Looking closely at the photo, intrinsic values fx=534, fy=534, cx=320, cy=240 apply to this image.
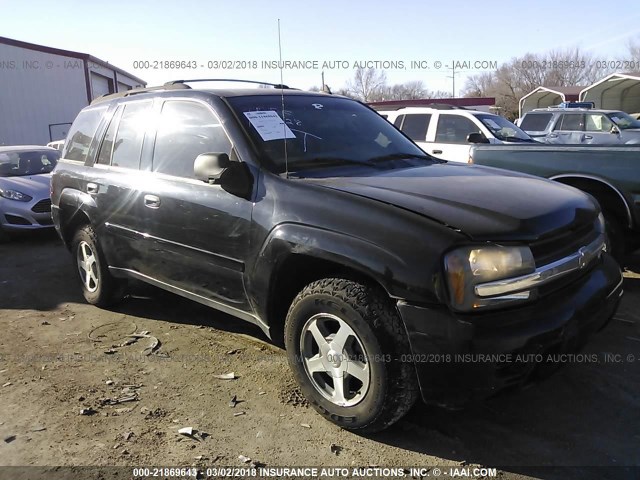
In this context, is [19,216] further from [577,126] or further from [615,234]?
[577,126]

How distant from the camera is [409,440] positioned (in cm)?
283

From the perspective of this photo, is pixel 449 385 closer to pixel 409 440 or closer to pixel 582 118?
pixel 409 440

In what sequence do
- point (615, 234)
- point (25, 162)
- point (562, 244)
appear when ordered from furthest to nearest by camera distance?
1. point (25, 162)
2. point (615, 234)
3. point (562, 244)

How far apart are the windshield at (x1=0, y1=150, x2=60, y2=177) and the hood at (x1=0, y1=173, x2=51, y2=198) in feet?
1.19

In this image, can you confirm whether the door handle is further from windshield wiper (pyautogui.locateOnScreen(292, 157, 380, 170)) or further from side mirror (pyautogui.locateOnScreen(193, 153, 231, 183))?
windshield wiper (pyautogui.locateOnScreen(292, 157, 380, 170))

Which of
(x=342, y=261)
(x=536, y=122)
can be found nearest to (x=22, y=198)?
(x=342, y=261)

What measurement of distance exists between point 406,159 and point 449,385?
1928 millimetres

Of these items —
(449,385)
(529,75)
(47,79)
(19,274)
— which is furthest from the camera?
(529,75)

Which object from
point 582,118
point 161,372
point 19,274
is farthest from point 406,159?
point 582,118

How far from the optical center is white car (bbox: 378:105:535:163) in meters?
8.99

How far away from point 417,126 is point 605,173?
490 centimetres

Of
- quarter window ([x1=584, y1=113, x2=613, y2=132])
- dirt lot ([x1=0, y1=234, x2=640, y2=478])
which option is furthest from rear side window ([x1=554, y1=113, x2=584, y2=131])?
dirt lot ([x1=0, y1=234, x2=640, y2=478])

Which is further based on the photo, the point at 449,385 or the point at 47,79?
the point at 47,79

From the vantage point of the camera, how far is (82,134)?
5.16 metres
